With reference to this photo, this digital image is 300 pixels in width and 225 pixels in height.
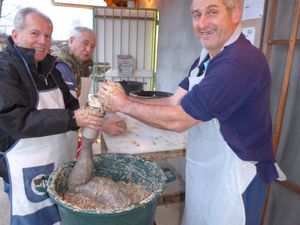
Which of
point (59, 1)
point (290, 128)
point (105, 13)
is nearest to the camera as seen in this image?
point (290, 128)

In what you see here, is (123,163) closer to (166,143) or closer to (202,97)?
(166,143)

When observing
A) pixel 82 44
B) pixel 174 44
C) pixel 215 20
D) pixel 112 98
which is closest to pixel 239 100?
pixel 215 20

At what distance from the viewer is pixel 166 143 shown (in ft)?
4.72

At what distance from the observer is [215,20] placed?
39.1 inches

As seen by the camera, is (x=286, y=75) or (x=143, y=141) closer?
(x=286, y=75)

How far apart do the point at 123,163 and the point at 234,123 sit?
0.53 m

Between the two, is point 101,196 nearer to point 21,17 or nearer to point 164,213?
point 21,17

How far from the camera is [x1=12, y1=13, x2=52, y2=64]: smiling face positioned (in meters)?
1.21

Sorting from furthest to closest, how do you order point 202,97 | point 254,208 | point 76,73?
point 76,73 < point 254,208 < point 202,97

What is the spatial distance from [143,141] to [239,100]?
2.29 feet

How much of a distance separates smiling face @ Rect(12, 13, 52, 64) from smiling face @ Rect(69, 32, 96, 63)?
2.95ft

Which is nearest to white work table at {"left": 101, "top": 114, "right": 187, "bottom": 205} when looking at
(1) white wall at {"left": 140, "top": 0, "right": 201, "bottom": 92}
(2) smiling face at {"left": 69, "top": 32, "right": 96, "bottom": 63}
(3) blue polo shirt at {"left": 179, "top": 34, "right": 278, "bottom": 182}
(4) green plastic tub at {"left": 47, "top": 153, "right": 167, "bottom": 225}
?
(4) green plastic tub at {"left": 47, "top": 153, "right": 167, "bottom": 225}

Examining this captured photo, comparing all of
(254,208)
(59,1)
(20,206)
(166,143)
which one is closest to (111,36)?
(59,1)

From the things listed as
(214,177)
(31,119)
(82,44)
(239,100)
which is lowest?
(214,177)
